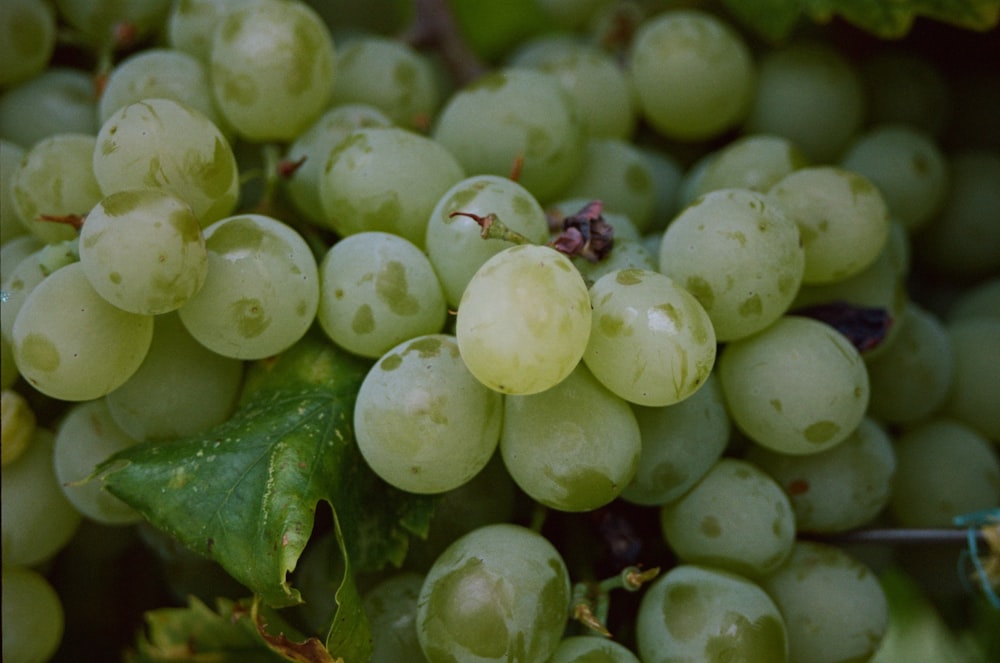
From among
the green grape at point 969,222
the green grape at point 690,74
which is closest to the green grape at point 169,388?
the green grape at point 690,74

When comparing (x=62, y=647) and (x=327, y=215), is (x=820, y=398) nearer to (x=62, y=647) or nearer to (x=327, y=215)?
(x=327, y=215)

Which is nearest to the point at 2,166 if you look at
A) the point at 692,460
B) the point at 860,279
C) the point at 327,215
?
the point at 327,215

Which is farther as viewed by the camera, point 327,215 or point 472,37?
point 472,37

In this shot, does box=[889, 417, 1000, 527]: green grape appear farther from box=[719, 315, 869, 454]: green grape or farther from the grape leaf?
the grape leaf

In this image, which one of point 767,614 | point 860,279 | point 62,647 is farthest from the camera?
point 62,647

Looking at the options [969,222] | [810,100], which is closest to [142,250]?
[810,100]

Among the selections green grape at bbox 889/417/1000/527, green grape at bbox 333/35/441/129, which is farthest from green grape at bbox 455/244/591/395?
green grape at bbox 889/417/1000/527

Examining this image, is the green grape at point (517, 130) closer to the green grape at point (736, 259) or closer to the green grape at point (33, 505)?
the green grape at point (736, 259)
